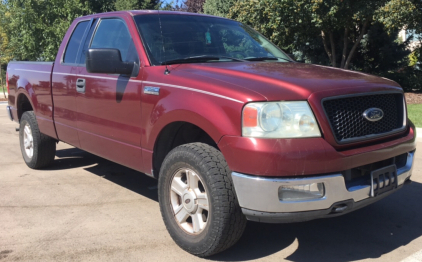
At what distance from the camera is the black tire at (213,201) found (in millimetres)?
3010

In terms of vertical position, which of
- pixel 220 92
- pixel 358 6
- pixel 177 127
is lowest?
pixel 177 127

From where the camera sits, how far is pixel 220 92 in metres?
3.07

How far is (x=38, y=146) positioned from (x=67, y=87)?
1.43 metres

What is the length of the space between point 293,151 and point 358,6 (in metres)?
14.4

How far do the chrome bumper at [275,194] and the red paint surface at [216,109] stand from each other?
54mm

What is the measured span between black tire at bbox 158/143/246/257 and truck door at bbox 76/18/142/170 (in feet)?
2.39

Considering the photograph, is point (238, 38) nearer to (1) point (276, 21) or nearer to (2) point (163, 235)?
(2) point (163, 235)

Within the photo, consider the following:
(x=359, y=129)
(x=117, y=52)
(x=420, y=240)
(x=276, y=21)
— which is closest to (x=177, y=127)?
(x=117, y=52)

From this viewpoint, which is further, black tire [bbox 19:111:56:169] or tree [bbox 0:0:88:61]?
tree [bbox 0:0:88:61]

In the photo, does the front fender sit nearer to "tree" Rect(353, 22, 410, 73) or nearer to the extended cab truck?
the extended cab truck

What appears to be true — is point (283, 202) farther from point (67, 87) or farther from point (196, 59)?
point (67, 87)

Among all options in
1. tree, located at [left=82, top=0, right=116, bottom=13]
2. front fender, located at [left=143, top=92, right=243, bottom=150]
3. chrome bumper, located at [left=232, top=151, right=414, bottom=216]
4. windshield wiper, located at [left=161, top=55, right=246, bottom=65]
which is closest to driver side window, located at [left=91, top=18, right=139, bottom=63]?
windshield wiper, located at [left=161, top=55, right=246, bottom=65]

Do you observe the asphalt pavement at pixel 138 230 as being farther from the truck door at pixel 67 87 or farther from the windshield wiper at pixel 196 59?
the windshield wiper at pixel 196 59

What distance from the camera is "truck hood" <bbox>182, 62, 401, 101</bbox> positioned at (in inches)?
117
